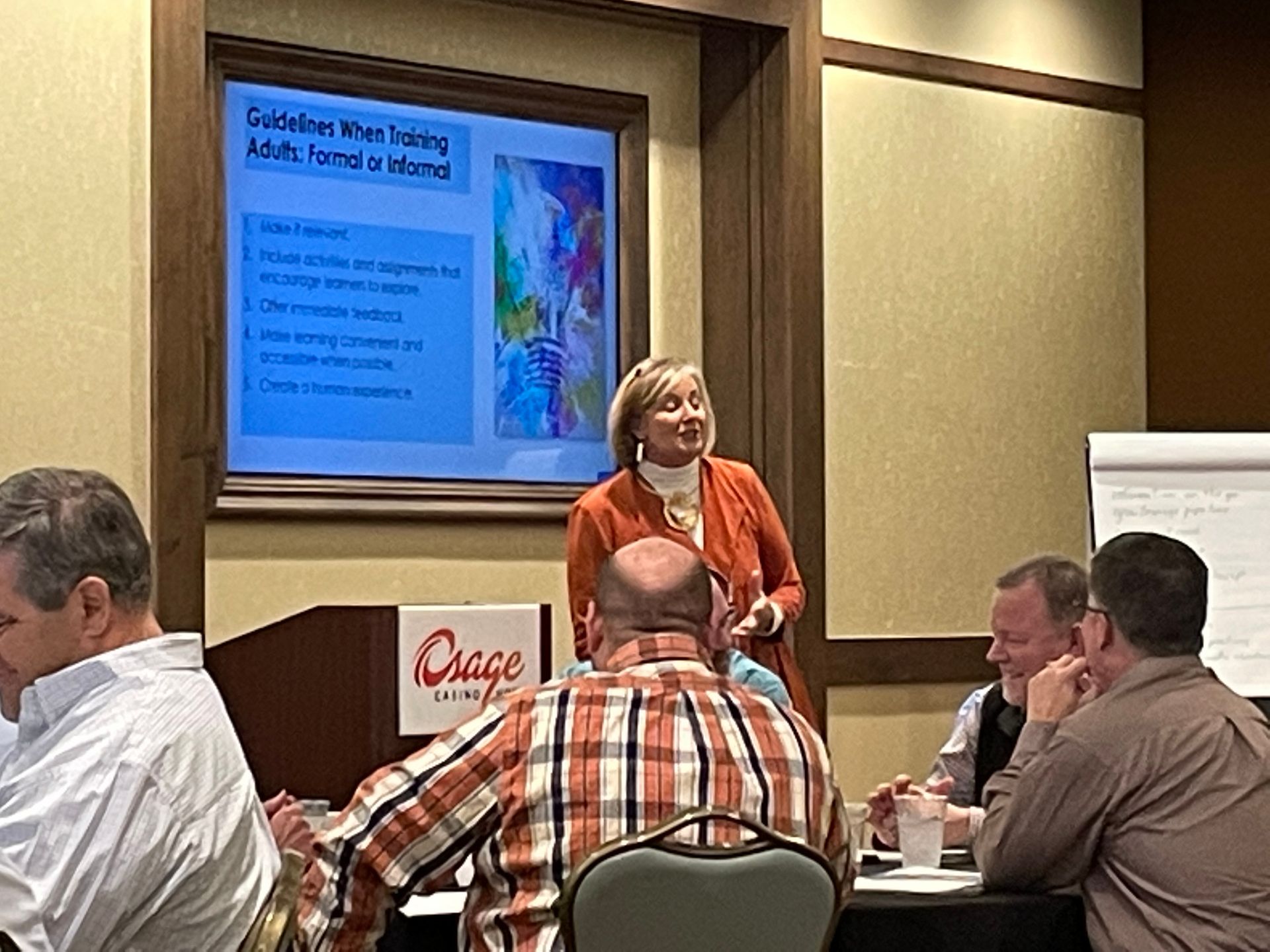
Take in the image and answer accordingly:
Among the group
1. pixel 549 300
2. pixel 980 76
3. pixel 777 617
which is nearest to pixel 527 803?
pixel 777 617

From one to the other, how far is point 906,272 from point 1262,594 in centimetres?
201

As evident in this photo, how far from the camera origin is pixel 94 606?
258 cm

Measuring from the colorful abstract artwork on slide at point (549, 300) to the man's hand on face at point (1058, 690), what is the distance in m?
2.81

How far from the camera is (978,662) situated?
6996 millimetres

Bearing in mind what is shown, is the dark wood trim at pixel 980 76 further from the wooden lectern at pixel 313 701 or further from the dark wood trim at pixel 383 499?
the wooden lectern at pixel 313 701

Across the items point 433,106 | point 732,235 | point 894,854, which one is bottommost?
point 894,854

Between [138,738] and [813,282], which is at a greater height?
[813,282]

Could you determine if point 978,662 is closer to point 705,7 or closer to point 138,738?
point 705,7

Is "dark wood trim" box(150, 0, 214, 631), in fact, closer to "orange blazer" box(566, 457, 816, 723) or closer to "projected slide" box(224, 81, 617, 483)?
"projected slide" box(224, 81, 617, 483)

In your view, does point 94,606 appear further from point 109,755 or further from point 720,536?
point 720,536

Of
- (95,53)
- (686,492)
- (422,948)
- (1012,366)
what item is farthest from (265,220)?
(422,948)

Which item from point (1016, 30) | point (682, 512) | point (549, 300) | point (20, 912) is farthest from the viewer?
point (1016, 30)

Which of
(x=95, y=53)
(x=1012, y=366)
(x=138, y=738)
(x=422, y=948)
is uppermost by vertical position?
(x=95, y=53)

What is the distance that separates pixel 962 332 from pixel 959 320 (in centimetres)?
4
